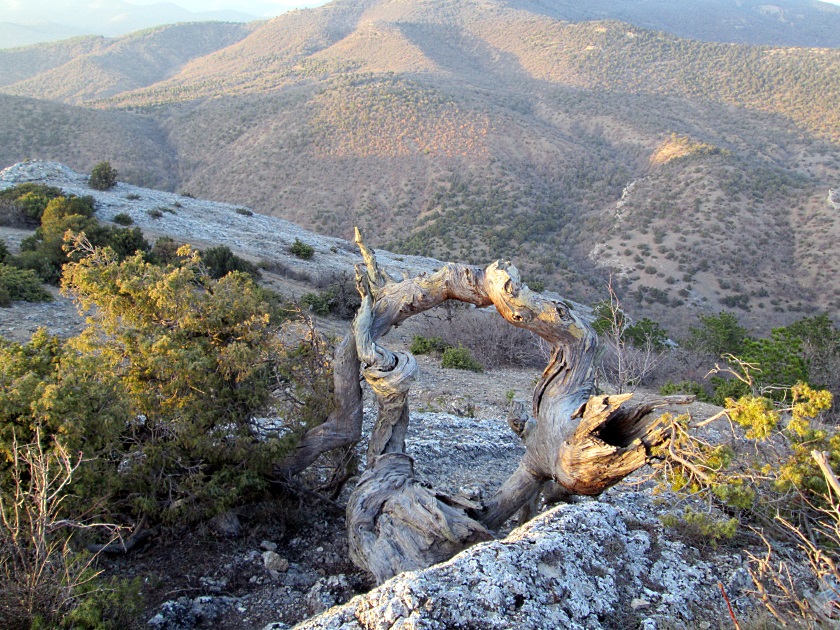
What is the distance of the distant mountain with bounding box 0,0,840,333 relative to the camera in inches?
1318

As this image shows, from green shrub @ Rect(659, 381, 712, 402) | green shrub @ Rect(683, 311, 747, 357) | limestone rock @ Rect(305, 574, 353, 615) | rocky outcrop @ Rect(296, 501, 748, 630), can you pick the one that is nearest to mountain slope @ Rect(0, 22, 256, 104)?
green shrub @ Rect(683, 311, 747, 357)

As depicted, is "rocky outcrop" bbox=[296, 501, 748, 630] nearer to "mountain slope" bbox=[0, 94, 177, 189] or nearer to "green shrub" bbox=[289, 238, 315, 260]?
"green shrub" bbox=[289, 238, 315, 260]

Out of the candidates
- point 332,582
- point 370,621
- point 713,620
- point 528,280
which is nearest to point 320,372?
point 332,582

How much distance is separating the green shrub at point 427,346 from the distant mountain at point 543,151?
17501 millimetres

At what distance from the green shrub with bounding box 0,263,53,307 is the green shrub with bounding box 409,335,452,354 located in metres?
8.18

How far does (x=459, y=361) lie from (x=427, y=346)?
1379 millimetres

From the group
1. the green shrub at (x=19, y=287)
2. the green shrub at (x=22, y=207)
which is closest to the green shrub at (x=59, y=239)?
the green shrub at (x=22, y=207)

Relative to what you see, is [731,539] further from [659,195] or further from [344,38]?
[344,38]

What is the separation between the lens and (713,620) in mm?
3193

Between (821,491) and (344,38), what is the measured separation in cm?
9009

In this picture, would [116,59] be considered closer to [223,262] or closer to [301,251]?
[301,251]

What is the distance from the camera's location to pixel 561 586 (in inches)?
126

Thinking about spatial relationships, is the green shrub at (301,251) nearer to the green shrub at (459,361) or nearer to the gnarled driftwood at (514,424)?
the green shrub at (459,361)

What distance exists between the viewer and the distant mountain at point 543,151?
110 feet
